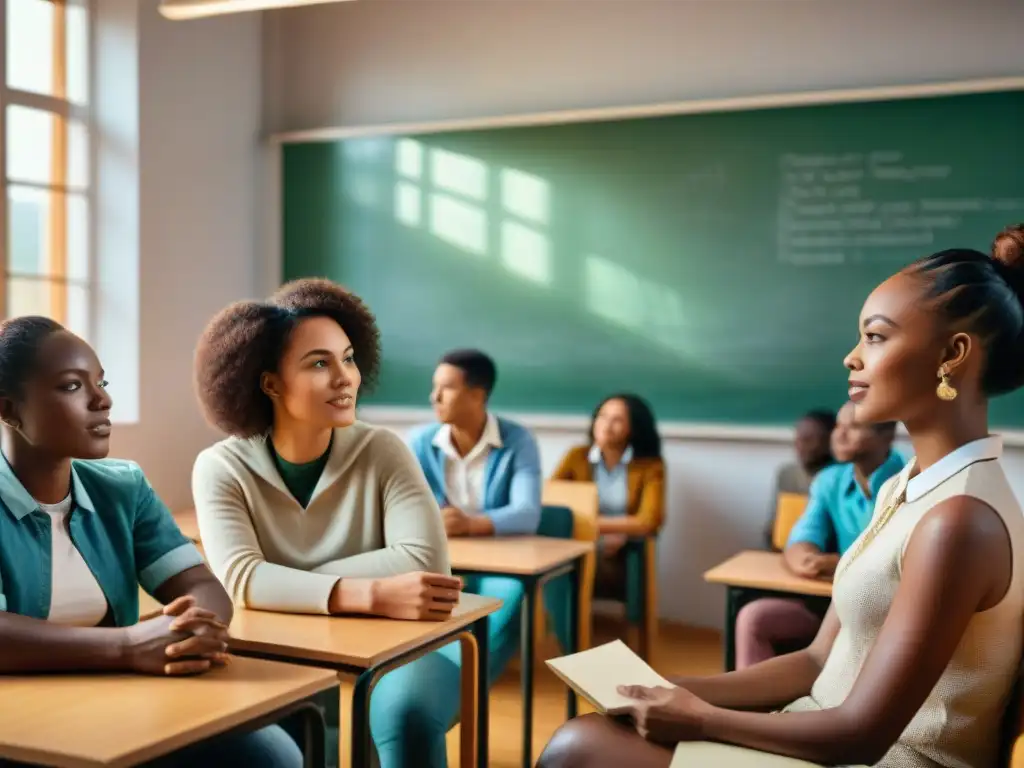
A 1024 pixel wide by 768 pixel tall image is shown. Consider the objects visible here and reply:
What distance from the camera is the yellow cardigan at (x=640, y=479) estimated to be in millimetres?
4492

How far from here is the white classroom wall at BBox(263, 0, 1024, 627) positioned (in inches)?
177

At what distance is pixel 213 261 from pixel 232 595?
11.1 feet

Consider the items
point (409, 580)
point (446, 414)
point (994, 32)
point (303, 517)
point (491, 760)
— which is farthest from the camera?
point (994, 32)

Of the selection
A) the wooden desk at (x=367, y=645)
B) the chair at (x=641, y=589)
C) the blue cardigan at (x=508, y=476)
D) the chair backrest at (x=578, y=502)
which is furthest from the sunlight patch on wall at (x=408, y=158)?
the wooden desk at (x=367, y=645)

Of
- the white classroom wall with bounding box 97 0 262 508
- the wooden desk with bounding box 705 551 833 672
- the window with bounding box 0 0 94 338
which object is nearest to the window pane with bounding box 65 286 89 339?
the window with bounding box 0 0 94 338

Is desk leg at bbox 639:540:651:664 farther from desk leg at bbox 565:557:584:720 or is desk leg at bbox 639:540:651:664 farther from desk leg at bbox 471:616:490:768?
desk leg at bbox 471:616:490:768

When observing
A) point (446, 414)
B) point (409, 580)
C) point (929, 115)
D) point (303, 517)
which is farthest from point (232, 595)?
point (929, 115)

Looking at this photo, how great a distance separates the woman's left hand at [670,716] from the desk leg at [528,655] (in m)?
1.39

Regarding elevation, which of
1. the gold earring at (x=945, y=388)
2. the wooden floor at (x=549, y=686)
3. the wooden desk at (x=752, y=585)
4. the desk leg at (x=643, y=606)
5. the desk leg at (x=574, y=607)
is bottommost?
the wooden floor at (x=549, y=686)

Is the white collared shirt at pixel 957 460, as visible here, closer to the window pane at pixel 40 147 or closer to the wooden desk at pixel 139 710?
the wooden desk at pixel 139 710

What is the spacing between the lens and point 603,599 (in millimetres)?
4395

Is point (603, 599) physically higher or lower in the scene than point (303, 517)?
lower

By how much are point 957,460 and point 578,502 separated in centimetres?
241

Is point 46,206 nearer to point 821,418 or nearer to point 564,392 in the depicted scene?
point 564,392
